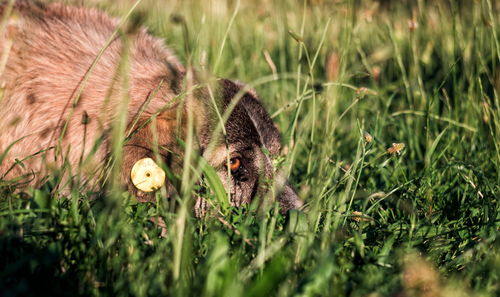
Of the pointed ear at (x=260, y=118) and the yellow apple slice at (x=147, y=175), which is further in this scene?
the pointed ear at (x=260, y=118)

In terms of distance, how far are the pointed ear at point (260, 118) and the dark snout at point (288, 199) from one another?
0.32m

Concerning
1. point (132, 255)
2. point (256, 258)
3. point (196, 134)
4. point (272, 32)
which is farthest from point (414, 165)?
point (272, 32)

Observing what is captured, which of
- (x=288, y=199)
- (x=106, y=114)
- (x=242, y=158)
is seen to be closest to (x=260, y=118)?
(x=242, y=158)

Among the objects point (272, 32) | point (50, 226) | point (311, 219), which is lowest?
point (311, 219)

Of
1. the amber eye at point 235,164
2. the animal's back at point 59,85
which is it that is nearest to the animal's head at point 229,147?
the amber eye at point 235,164

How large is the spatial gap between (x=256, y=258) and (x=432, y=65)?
13.3 ft

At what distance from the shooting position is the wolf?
2.90 metres

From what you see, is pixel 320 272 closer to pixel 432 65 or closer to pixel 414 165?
pixel 414 165

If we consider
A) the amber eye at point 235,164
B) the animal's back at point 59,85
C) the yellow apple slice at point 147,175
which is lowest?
the amber eye at point 235,164

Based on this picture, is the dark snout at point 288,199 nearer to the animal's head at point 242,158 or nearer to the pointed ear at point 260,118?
the animal's head at point 242,158

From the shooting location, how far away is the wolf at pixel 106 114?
2904 millimetres

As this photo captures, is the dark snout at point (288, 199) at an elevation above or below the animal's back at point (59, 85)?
below

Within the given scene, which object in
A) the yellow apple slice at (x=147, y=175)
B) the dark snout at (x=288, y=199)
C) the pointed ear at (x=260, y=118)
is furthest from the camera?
the pointed ear at (x=260, y=118)

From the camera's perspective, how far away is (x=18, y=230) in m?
2.09
